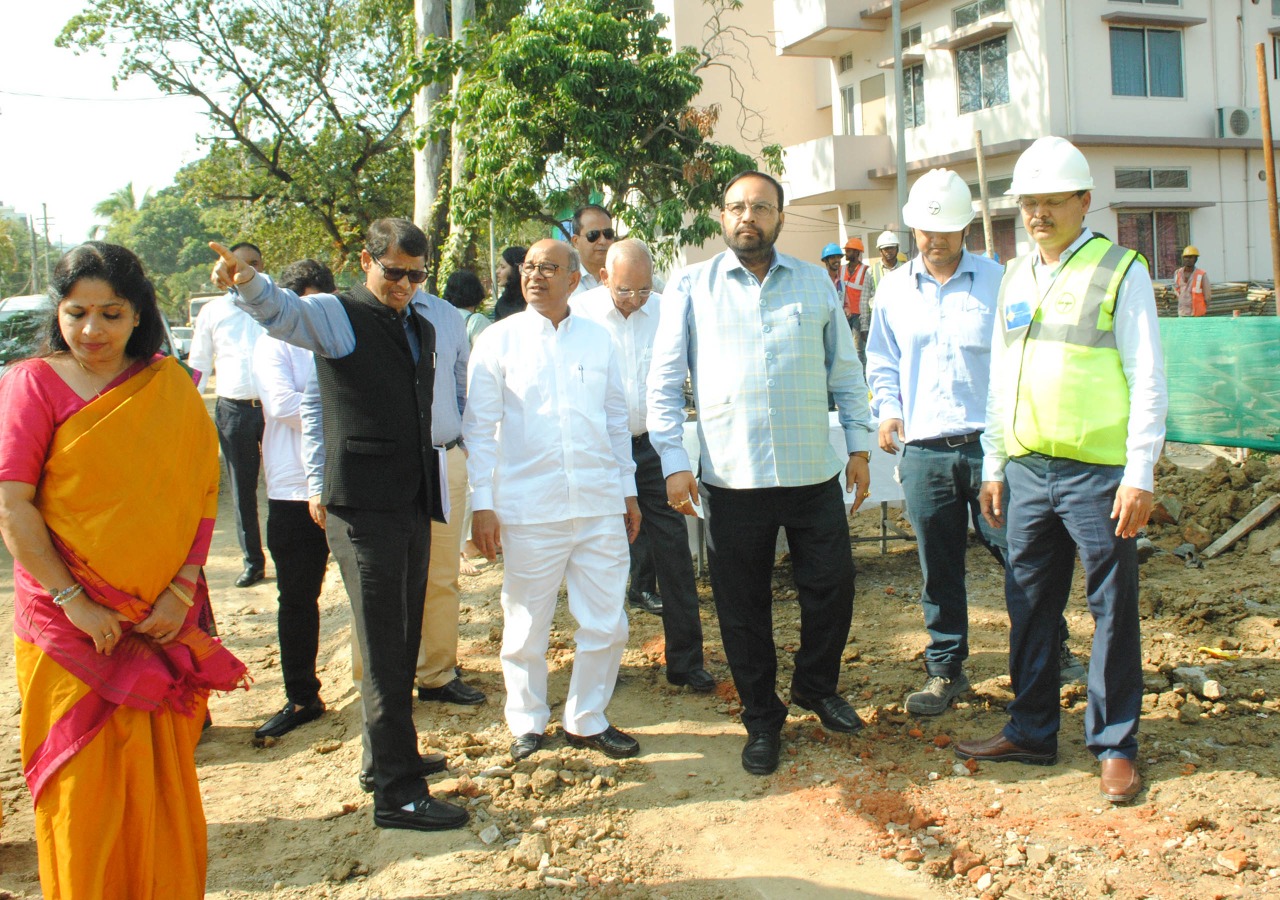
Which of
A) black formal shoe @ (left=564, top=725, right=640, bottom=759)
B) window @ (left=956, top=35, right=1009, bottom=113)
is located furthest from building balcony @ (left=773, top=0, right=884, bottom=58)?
black formal shoe @ (left=564, top=725, right=640, bottom=759)

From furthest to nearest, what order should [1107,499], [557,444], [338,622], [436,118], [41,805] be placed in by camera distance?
1. [436,118]
2. [338,622]
3. [557,444]
4. [1107,499]
5. [41,805]

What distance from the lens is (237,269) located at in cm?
284

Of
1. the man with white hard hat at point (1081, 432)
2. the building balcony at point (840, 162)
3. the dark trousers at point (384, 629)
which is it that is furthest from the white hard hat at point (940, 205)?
the building balcony at point (840, 162)

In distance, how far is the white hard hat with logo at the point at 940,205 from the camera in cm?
419

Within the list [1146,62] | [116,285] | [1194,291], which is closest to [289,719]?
[116,285]

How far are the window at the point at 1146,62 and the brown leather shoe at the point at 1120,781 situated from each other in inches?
724

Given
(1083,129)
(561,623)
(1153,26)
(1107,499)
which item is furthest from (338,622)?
(1153,26)

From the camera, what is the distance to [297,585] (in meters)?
4.68

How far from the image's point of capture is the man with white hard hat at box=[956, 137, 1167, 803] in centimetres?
339

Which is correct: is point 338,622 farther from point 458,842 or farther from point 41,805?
point 41,805

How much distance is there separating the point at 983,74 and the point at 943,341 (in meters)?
17.4

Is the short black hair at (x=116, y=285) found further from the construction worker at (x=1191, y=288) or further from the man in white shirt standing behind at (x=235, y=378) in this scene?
the construction worker at (x=1191, y=288)

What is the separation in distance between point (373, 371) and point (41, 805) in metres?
1.51

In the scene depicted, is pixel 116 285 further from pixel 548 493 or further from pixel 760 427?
pixel 760 427
